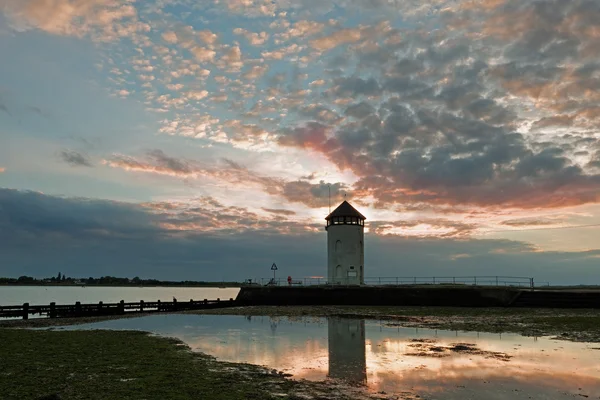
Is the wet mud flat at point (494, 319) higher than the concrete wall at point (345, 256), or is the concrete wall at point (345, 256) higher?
the concrete wall at point (345, 256)

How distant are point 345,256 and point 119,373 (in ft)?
118

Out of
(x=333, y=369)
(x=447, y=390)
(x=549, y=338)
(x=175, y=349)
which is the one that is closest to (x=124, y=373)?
(x=175, y=349)

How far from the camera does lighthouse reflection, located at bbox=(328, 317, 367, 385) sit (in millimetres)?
13305

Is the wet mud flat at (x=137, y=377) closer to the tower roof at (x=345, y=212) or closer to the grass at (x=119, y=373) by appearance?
the grass at (x=119, y=373)

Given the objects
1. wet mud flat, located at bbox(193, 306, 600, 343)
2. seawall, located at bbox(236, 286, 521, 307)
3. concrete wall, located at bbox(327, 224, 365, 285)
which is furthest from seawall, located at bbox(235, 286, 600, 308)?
concrete wall, located at bbox(327, 224, 365, 285)

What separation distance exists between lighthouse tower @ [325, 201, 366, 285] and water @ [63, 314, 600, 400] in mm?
21656

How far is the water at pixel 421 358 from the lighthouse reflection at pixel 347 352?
0.03 metres

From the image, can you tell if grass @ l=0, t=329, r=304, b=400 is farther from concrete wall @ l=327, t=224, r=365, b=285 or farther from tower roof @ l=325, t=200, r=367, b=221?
tower roof @ l=325, t=200, r=367, b=221

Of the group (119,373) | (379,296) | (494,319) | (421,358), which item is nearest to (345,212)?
(379,296)

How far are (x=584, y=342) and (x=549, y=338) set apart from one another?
1.43 meters

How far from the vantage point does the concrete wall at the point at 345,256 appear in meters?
47.4

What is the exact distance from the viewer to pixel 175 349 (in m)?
18.2

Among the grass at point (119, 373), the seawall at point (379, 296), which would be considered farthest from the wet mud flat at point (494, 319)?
the grass at point (119, 373)


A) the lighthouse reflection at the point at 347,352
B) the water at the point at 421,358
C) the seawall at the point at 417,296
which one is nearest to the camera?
the water at the point at 421,358
